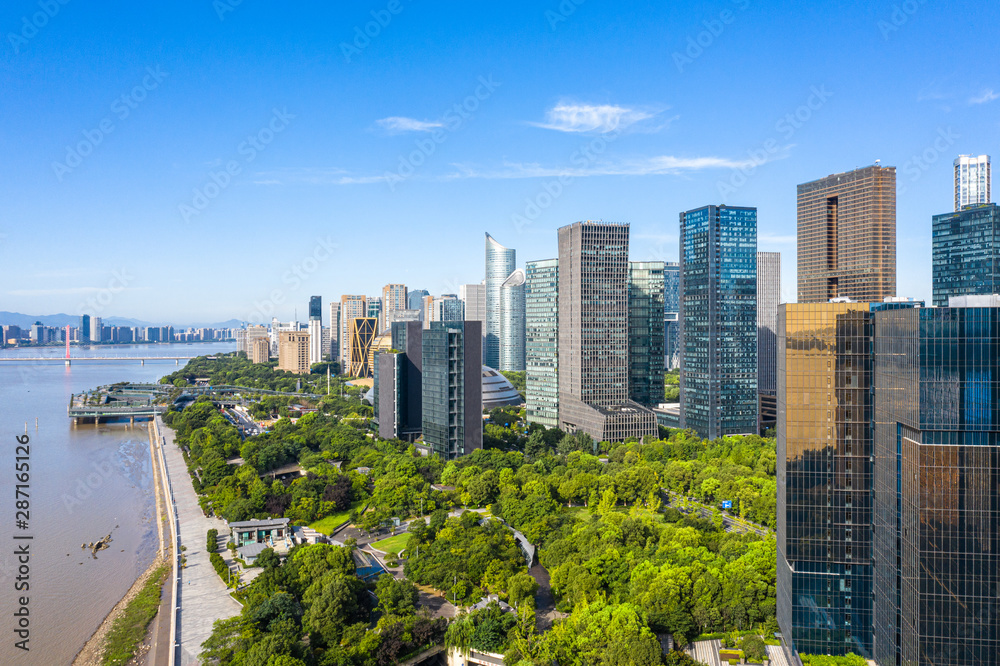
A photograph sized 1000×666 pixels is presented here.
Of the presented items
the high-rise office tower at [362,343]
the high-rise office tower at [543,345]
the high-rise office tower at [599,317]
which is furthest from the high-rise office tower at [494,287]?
the high-rise office tower at [599,317]

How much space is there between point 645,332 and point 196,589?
1715 inches

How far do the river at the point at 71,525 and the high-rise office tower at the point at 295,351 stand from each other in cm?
4606

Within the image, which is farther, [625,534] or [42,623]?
[625,534]

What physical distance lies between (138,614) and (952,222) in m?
65.0

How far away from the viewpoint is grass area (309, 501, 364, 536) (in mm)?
32594

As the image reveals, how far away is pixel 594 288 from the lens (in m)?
52.9

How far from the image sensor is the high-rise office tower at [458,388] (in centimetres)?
4391

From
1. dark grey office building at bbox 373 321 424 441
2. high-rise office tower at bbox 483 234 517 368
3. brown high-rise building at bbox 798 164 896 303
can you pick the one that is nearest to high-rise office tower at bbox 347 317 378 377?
high-rise office tower at bbox 483 234 517 368

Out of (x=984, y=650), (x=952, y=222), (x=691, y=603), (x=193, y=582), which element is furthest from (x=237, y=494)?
(x=952, y=222)

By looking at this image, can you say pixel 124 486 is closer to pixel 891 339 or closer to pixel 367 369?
pixel 891 339

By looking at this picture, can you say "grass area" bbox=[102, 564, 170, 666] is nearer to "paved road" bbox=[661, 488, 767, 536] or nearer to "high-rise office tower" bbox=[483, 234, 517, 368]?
"paved road" bbox=[661, 488, 767, 536]

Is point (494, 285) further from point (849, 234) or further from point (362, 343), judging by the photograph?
point (849, 234)

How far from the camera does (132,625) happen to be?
933 inches

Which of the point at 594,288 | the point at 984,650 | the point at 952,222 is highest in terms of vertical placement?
the point at 952,222
